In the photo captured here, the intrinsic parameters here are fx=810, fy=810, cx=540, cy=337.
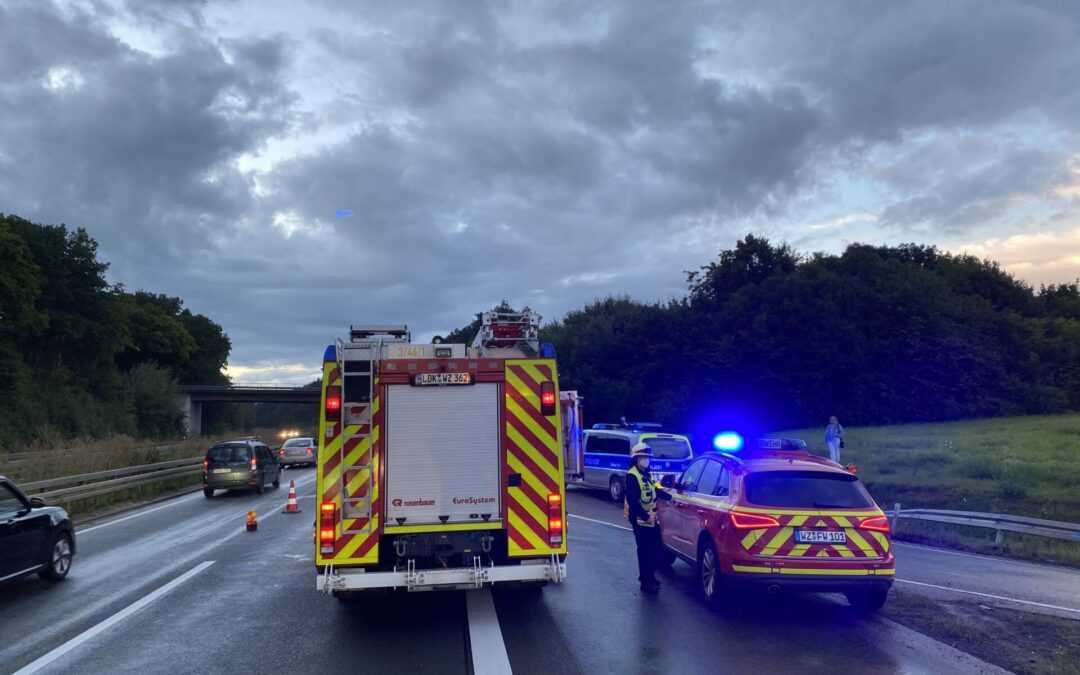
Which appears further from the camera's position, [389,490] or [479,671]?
[389,490]

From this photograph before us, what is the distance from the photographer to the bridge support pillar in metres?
79.0

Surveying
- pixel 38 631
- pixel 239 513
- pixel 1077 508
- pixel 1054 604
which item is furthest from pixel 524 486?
pixel 1077 508

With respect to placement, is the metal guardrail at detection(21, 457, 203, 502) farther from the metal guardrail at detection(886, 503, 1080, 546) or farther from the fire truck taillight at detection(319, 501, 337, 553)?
the metal guardrail at detection(886, 503, 1080, 546)

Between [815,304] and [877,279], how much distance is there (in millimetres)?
6732

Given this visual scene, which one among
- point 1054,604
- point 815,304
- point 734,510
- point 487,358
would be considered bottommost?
point 1054,604

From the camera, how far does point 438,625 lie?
7.86 m

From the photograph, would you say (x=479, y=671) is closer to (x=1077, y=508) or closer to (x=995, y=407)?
(x=1077, y=508)

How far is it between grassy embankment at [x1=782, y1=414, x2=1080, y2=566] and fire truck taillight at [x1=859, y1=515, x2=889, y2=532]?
6794 mm

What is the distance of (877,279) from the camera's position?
50.3 metres

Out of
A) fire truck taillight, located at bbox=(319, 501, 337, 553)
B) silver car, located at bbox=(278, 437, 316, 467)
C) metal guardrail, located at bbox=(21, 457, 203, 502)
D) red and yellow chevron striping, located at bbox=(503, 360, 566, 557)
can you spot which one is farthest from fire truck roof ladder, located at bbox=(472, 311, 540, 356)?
silver car, located at bbox=(278, 437, 316, 467)

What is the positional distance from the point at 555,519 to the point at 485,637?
1.30 meters

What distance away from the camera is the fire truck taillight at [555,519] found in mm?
7875

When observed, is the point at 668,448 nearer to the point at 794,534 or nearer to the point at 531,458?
the point at 794,534

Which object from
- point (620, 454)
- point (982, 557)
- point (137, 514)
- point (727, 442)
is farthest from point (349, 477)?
point (620, 454)
